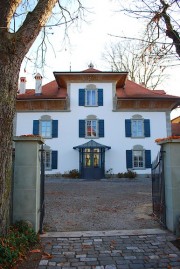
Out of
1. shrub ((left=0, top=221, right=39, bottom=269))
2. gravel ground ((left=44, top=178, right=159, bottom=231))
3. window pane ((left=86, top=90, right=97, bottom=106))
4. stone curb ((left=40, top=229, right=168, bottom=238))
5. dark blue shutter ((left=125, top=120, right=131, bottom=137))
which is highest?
window pane ((left=86, top=90, right=97, bottom=106))

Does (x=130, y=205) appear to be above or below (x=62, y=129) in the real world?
below

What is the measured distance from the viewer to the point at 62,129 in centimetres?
2105

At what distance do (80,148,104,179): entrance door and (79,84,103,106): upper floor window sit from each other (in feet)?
12.2

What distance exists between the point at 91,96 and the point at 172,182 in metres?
17.0

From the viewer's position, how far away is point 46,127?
21.2 meters

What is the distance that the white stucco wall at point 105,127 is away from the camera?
68.1 ft

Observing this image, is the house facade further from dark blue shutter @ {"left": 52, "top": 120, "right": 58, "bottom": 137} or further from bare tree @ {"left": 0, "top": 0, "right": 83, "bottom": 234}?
bare tree @ {"left": 0, "top": 0, "right": 83, "bottom": 234}

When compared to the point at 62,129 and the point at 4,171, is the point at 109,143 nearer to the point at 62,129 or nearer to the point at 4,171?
the point at 62,129

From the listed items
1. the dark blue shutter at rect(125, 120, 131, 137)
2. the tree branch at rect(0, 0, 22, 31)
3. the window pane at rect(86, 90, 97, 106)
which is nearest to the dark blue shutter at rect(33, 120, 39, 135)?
the window pane at rect(86, 90, 97, 106)

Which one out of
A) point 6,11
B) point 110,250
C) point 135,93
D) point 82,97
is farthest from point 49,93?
point 110,250

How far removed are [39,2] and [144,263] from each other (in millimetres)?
4647

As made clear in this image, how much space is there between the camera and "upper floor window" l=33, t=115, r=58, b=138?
68.8 feet

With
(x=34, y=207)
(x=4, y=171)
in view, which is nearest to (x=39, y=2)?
(x=4, y=171)

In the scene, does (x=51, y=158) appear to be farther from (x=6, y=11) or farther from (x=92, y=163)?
(x=6, y=11)
